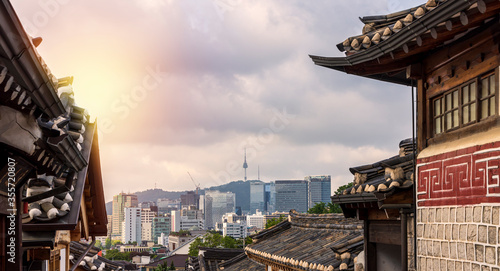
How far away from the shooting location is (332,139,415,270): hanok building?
1023 centimetres

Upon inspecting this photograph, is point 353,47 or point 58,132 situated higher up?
point 353,47

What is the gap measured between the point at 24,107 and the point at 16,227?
8.39 ft

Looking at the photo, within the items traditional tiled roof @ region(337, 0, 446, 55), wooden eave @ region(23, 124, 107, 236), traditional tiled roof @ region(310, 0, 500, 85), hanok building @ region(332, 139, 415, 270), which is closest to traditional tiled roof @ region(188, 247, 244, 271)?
wooden eave @ region(23, 124, 107, 236)

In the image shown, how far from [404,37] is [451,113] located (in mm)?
Result: 1522

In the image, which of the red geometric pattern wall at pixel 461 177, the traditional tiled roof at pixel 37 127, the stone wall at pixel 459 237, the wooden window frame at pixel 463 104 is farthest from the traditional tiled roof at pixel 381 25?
the traditional tiled roof at pixel 37 127

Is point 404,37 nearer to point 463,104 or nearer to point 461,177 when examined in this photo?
point 463,104

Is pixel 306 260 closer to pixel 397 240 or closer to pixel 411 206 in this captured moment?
pixel 397 240

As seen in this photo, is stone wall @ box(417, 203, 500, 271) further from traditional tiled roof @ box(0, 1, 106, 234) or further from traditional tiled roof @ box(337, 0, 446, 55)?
traditional tiled roof @ box(0, 1, 106, 234)

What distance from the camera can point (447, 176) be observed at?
29.2ft

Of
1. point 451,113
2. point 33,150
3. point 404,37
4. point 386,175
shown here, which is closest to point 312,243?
point 386,175

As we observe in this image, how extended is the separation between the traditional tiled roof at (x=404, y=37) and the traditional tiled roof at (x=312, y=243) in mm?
4954

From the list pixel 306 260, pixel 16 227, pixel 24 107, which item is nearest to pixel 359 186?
pixel 306 260

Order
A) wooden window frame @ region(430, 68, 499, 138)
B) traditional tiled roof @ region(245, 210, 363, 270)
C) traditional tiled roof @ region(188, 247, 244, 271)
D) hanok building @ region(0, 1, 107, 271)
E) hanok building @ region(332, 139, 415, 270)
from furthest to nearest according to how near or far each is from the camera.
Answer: traditional tiled roof @ region(188, 247, 244, 271) → traditional tiled roof @ region(245, 210, 363, 270) → hanok building @ region(332, 139, 415, 270) → wooden window frame @ region(430, 68, 499, 138) → hanok building @ region(0, 1, 107, 271)

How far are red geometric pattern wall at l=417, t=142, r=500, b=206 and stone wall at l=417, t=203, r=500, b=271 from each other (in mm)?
138
